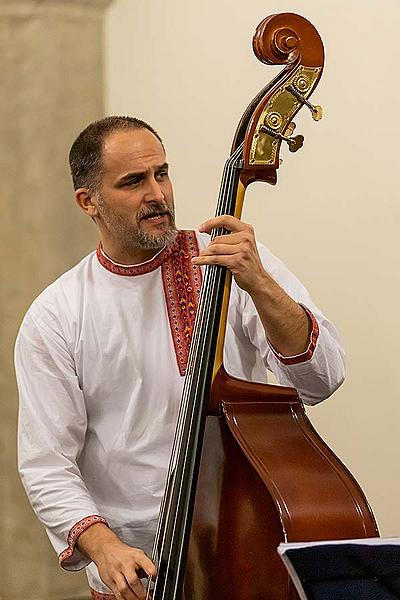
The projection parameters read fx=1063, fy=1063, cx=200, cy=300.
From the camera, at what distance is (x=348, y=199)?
8.29ft

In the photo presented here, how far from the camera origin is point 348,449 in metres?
2.57

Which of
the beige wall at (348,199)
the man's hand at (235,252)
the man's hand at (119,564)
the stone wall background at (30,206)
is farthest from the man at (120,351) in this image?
the stone wall background at (30,206)

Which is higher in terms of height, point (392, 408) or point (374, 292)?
point (374, 292)

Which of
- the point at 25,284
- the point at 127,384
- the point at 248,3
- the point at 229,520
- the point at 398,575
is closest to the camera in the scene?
the point at 398,575

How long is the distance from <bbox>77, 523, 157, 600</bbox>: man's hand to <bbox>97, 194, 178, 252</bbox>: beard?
54cm

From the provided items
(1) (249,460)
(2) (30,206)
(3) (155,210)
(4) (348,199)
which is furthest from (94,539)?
(2) (30,206)

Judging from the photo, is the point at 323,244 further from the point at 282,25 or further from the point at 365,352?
the point at 282,25

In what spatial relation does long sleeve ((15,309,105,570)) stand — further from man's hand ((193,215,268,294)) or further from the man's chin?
man's hand ((193,215,268,294))

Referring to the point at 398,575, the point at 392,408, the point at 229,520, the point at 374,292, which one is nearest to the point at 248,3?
the point at 374,292

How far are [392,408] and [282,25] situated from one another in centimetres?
111

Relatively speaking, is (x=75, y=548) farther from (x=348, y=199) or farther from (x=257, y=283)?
(x=348, y=199)

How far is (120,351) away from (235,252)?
534 mm

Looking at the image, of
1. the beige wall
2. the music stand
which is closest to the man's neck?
the beige wall

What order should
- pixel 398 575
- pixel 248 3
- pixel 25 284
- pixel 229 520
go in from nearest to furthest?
pixel 398 575 → pixel 229 520 → pixel 248 3 → pixel 25 284
